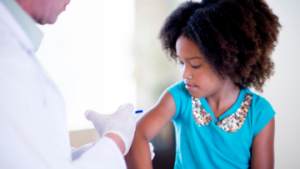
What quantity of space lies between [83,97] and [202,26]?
2.09 ft

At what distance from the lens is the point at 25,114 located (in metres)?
0.28

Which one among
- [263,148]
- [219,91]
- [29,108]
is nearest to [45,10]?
[29,108]

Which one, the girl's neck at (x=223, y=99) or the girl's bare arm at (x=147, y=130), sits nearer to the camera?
the girl's bare arm at (x=147, y=130)

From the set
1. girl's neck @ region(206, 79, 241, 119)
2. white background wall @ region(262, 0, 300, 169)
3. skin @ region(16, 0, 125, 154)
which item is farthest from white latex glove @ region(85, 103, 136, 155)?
white background wall @ region(262, 0, 300, 169)

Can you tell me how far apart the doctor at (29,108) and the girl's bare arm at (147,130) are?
1.03ft

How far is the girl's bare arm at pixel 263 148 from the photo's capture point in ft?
2.65

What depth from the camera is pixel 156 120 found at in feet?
2.65

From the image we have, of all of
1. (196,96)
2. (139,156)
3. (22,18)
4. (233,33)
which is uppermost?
(233,33)

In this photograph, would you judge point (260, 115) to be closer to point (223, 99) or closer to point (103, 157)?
point (223, 99)

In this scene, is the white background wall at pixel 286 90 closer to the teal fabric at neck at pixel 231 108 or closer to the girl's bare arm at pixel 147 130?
the teal fabric at neck at pixel 231 108

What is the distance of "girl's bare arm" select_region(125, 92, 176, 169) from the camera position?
700mm

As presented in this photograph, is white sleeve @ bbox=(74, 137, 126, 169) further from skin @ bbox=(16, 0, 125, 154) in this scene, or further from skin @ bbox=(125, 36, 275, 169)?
skin @ bbox=(125, 36, 275, 169)

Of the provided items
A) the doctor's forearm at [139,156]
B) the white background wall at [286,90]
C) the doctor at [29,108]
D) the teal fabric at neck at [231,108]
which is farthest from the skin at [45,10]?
the white background wall at [286,90]

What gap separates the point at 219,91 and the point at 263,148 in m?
0.27
